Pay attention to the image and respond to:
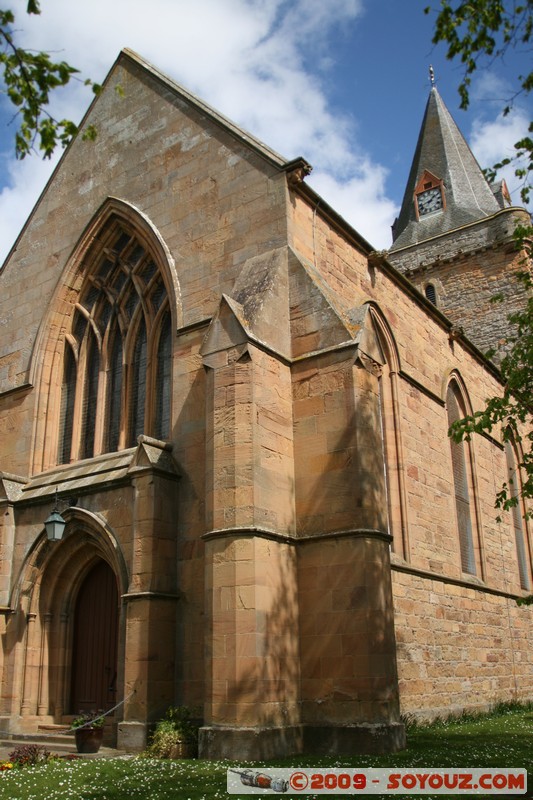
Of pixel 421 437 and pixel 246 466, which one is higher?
pixel 421 437

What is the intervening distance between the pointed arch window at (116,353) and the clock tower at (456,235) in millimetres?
13097

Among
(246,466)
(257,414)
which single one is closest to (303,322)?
(257,414)

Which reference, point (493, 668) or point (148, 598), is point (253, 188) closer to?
point (148, 598)

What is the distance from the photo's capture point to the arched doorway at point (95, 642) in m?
12.7

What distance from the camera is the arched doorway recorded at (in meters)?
12.7

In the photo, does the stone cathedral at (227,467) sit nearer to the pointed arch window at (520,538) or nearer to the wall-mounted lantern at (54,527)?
the wall-mounted lantern at (54,527)

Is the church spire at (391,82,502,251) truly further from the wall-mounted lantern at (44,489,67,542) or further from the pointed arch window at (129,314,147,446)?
the wall-mounted lantern at (44,489,67,542)

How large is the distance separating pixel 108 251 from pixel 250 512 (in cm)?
776

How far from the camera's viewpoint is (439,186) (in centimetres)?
3344

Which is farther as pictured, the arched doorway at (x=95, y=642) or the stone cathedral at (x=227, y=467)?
the arched doorway at (x=95, y=642)

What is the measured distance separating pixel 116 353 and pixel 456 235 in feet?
61.3

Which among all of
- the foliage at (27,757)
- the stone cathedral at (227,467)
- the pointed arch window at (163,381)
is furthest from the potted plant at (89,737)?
the pointed arch window at (163,381)

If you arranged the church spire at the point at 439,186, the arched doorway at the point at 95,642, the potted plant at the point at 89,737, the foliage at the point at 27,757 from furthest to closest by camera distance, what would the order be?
1. the church spire at the point at 439,186
2. the arched doorway at the point at 95,642
3. the potted plant at the point at 89,737
4. the foliage at the point at 27,757

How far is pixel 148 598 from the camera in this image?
1104 centimetres
